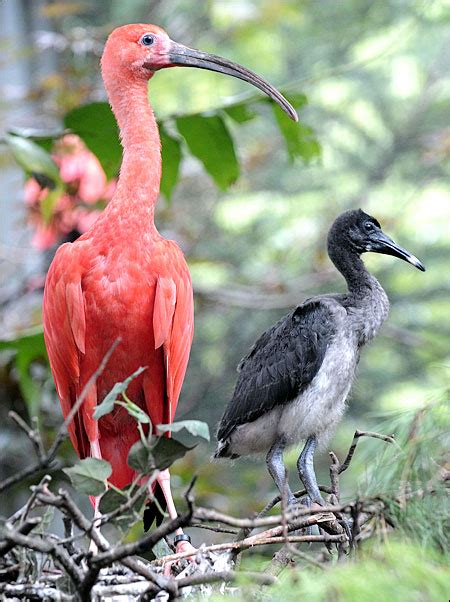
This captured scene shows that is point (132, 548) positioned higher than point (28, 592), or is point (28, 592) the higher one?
point (132, 548)

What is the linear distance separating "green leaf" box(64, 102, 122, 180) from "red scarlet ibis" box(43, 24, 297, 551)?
673 millimetres

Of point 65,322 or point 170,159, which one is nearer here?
point 65,322

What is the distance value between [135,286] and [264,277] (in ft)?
14.4

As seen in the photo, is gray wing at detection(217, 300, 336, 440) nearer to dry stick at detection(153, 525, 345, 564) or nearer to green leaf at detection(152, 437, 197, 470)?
dry stick at detection(153, 525, 345, 564)

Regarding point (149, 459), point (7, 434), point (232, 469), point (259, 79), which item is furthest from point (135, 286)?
point (232, 469)

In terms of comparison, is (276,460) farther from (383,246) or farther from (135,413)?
(135,413)

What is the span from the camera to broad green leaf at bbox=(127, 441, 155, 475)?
2639mm

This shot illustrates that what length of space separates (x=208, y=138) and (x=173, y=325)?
136cm

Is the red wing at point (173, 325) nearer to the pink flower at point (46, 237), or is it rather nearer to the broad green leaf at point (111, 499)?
the broad green leaf at point (111, 499)

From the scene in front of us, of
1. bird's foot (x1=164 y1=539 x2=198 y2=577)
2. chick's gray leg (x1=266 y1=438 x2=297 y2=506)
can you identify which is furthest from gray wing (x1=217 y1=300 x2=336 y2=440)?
bird's foot (x1=164 y1=539 x2=198 y2=577)

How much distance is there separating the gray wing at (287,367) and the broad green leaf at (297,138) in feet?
3.53

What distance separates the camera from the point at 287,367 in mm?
4086

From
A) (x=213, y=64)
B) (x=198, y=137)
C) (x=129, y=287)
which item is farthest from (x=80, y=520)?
(x=198, y=137)

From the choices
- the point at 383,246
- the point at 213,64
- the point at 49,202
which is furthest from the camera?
the point at 49,202
